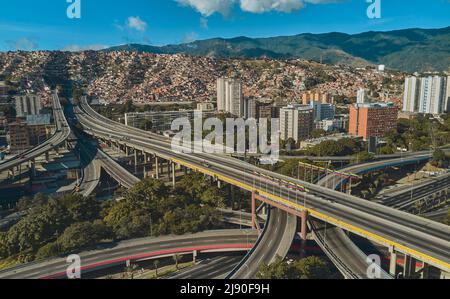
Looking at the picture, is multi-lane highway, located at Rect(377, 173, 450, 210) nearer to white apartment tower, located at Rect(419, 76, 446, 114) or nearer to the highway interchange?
the highway interchange

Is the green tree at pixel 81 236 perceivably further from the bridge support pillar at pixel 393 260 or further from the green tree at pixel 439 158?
the green tree at pixel 439 158

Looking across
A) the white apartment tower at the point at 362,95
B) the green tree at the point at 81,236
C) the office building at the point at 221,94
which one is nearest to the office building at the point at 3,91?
the office building at the point at 221,94

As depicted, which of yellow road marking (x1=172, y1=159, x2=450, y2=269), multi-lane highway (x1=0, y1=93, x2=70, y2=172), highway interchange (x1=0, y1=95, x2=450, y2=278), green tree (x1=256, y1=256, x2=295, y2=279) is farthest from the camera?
multi-lane highway (x1=0, y1=93, x2=70, y2=172)

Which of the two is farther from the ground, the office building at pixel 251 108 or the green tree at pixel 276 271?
the office building at pixel 251 108

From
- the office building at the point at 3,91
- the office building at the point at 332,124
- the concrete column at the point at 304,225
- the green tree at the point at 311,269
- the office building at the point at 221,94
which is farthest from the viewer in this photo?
the office building at the point at 3,91

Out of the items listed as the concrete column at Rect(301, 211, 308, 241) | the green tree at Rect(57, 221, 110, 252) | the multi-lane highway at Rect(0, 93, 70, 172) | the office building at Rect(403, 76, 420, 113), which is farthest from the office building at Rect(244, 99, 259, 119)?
the green tree at Rect(57, 221, 110, 252)
